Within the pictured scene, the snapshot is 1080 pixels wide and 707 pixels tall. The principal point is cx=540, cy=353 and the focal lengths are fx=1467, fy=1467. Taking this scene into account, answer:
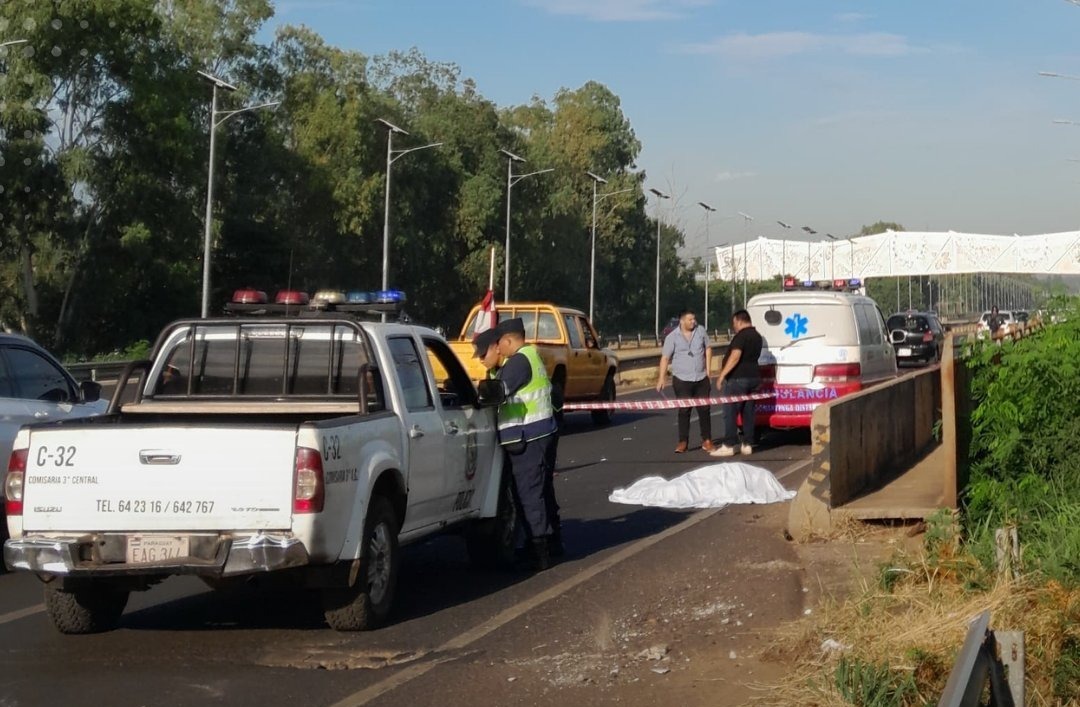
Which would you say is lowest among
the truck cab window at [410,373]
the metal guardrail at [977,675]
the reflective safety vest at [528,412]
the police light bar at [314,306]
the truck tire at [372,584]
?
the truck tire at [372,584]

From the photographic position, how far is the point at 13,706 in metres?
6.85

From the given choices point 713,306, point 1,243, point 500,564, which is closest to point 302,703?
point 500,564

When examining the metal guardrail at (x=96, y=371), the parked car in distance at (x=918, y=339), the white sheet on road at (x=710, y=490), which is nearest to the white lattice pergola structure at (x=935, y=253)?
the parked car in distance at (x=918, y=339)

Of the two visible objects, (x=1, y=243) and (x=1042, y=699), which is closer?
(x=1042, y=699)

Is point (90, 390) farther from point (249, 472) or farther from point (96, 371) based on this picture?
point (96, 371)

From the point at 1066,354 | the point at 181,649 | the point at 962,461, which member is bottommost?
the point at 181,649

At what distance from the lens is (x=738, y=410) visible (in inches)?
732

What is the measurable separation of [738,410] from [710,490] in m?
4.39

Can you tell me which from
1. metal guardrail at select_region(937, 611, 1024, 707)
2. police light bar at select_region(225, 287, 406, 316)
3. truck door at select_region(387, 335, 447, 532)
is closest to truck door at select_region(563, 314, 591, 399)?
police light bar at select_region(225, 287, 406, 316)

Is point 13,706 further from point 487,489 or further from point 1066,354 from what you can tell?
point 1066,354

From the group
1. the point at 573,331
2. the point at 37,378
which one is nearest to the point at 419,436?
the point at 37,378

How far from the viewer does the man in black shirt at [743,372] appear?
58.9 feet

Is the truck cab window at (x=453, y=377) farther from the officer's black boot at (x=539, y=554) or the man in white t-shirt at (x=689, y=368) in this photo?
the man in white t-shirt at (x=689, y=368)

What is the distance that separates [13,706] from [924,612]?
4426 mm
